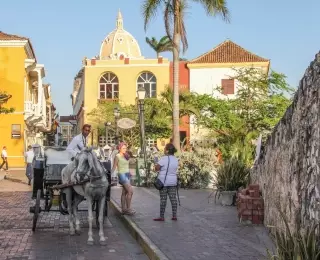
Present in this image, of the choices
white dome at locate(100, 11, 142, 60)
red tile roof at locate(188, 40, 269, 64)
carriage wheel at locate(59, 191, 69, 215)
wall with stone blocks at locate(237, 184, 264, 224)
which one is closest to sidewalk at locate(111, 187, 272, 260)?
wall with stone blocks at locate(237, 184, 264, 224)

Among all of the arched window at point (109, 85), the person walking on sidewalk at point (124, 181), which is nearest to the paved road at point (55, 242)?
the person walking on sidewalk at point (124, 181)

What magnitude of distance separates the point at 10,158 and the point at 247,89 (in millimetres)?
19193

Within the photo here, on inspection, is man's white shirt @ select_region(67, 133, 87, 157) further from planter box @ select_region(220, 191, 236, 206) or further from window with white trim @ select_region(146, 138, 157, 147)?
window with white trim @ select_region(146, 138, 157, 147)

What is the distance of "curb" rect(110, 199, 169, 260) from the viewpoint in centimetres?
794

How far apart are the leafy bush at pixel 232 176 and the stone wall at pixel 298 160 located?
360 centimetres

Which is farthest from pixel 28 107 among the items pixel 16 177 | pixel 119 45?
pixel 119 45

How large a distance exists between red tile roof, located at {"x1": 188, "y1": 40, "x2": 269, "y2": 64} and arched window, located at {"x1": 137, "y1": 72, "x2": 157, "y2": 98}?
4219 millimetres

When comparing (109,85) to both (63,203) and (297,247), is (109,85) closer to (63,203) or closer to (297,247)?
(63,203)

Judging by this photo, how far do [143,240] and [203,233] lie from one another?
1.17 m

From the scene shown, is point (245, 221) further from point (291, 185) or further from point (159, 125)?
point (159, 125)

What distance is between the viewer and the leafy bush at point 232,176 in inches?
564

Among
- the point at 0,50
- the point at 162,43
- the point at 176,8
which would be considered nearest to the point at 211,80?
the point at 162,43

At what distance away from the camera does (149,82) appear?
2189 inches

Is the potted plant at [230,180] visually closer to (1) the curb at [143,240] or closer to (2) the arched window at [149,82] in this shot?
(1) the curb at [143,240]
